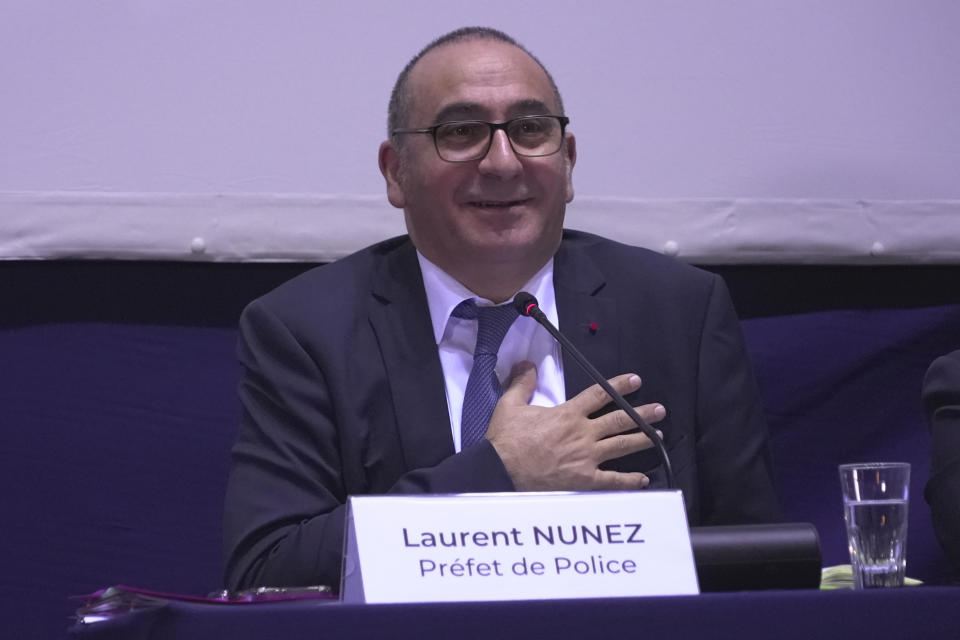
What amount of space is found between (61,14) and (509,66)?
2.74ft

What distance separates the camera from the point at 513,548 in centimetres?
99

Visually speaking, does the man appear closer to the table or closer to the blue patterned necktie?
the blue patterned necktie

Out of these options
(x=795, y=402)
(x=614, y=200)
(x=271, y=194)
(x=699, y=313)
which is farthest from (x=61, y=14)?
(x=795, y=402)

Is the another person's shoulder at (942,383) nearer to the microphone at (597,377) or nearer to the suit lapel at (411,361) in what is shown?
the microphone at (597,377)

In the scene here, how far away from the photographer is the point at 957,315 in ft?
7.70

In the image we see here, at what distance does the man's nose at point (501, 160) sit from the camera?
1.82 meters

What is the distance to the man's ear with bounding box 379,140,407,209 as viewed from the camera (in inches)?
78.9

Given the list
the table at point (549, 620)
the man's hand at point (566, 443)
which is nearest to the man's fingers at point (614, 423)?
the man's hand at point (566, 443)

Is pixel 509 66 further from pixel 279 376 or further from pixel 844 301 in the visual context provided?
pixel 844 301

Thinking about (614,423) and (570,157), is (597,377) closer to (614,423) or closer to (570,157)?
(614,423)

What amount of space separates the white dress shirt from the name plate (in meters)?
0.75

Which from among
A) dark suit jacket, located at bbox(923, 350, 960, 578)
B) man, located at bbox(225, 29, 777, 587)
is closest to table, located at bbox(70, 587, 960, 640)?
dark suit jacket, located at bbox(923, 350, 960, 578)

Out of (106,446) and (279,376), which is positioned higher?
(279,376)

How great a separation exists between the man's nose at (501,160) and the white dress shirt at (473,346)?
196 mm
